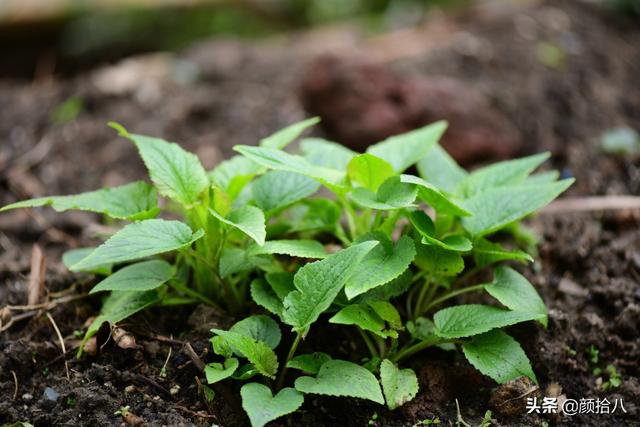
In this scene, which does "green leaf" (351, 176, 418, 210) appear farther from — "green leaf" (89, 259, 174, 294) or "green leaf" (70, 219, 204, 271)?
"green leaf" (89, 259, 174, 294)

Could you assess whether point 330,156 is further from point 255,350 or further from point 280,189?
point 255,350

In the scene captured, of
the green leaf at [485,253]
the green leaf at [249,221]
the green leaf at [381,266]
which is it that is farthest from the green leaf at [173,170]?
the green leaf at [485,253]

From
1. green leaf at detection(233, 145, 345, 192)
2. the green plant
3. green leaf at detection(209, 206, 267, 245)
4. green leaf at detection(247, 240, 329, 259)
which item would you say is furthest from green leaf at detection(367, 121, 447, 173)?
green leaf at detection(209, 206, 267, 245)

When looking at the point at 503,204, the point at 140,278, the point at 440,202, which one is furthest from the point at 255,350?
the point at 503,204

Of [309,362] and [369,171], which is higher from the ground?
[369,171]

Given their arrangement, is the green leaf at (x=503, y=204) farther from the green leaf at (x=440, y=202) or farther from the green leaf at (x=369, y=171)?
the green leaf at (x=369, y=171)

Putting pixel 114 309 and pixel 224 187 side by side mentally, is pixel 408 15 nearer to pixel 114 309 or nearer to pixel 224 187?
pixel 224 187
